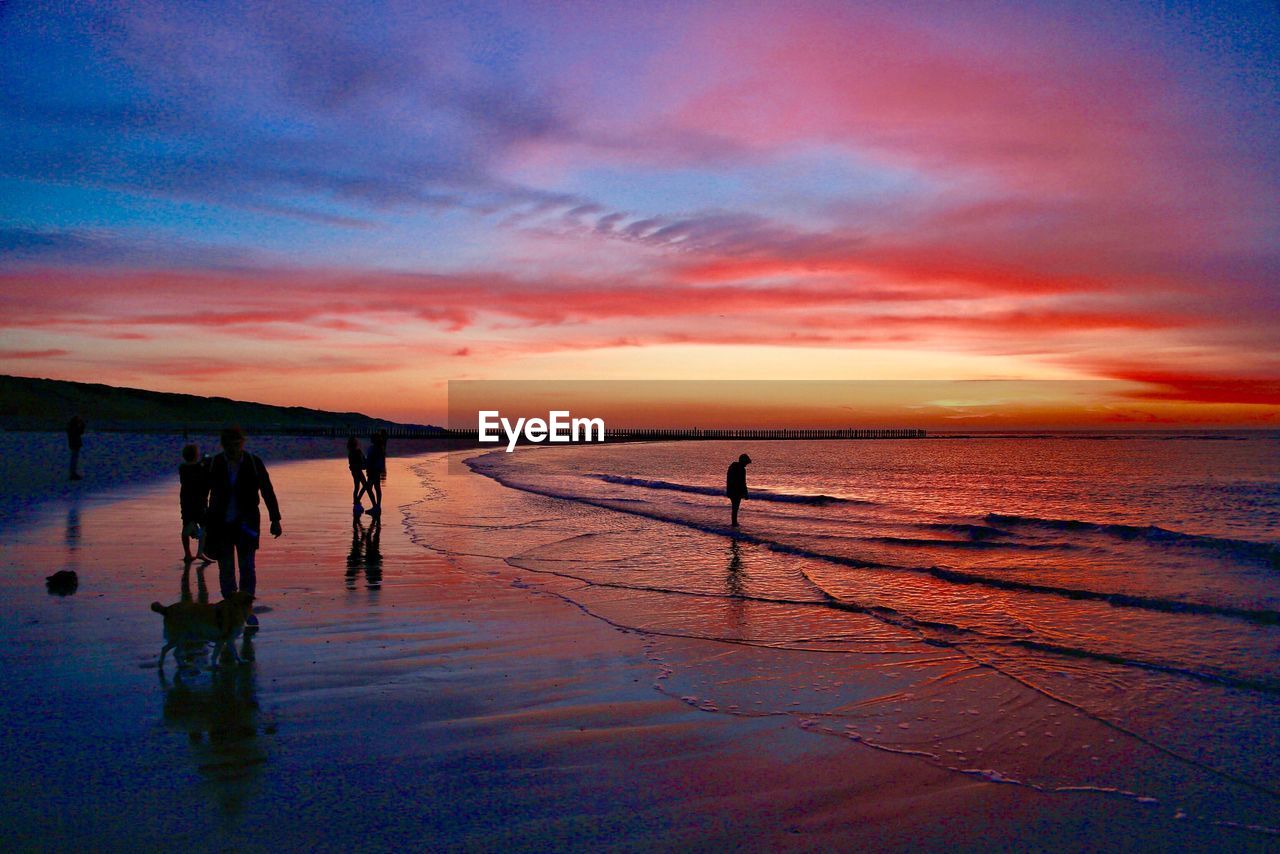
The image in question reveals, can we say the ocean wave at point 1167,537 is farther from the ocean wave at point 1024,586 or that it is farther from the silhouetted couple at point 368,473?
the silhouetted couple at point 368,473

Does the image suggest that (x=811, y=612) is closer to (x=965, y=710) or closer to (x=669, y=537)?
(x=965, y=710)

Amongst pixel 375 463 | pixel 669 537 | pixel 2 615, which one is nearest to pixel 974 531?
pixel 669 537

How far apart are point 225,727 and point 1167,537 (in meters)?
20.1

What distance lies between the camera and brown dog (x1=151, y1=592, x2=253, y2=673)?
6.27m

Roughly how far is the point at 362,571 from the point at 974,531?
612 inches

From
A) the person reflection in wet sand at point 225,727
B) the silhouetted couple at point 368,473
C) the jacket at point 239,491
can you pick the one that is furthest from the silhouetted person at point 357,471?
the person reflection in wet sand at point 225,727

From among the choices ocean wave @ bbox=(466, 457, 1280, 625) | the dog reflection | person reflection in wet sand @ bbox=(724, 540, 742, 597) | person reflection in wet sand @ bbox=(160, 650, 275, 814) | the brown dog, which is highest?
the brown dog

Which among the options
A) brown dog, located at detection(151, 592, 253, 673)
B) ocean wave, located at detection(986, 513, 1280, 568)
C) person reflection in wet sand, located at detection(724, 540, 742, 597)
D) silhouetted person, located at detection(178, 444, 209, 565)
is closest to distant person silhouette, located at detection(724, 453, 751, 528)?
person reflection in wet sand, located at detection(724, 540, 742, 597)

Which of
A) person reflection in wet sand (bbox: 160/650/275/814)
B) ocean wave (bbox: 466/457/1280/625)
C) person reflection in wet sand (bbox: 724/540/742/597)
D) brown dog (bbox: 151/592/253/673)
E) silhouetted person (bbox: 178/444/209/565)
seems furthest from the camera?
person reflection in wet sand (bbox: 724/540/742/597)

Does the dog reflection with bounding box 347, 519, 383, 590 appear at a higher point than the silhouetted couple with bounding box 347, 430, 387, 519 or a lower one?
lower

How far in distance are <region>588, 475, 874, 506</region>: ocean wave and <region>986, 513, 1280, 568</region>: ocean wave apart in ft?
21.3

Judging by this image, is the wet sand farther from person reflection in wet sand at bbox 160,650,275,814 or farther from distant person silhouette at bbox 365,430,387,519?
distant person silhouette at bbox 365,430,387,519

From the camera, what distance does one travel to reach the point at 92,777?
436cm

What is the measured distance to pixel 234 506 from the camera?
7.43 m
